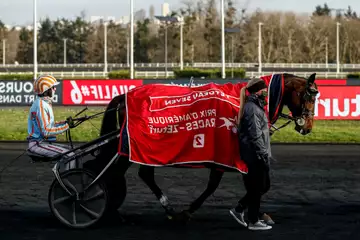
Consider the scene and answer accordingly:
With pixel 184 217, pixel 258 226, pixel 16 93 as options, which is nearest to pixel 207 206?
pixel 184 217

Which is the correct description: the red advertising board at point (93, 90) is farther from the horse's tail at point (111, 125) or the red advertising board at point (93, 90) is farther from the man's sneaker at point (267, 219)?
the man's sneaker at point (267, 219)

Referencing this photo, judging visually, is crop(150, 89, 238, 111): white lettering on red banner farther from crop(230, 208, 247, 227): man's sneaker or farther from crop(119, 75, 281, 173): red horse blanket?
crop(230, 208, 247, 227): man's sneaker

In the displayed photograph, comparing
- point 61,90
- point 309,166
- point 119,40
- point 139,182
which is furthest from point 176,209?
point 119,40

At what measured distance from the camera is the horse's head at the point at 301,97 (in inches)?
338

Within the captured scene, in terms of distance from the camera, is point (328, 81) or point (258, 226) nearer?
point (258, 226)

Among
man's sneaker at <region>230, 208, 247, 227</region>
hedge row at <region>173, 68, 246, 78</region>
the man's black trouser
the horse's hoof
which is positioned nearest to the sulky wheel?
the horse's hoof

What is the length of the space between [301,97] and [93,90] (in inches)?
885

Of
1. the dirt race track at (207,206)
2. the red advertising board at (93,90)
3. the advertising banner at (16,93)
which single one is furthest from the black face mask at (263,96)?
the advertising banner at (16,93)

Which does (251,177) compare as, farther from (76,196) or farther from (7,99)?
(7,99)

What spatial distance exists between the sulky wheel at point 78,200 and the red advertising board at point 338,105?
15.7m

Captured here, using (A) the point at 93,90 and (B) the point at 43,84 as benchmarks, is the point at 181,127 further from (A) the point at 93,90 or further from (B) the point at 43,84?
(A) the point at 93,90

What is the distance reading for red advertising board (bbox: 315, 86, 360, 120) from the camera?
23219 millimetres

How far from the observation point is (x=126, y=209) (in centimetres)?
956

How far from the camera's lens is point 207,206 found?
9.81m
